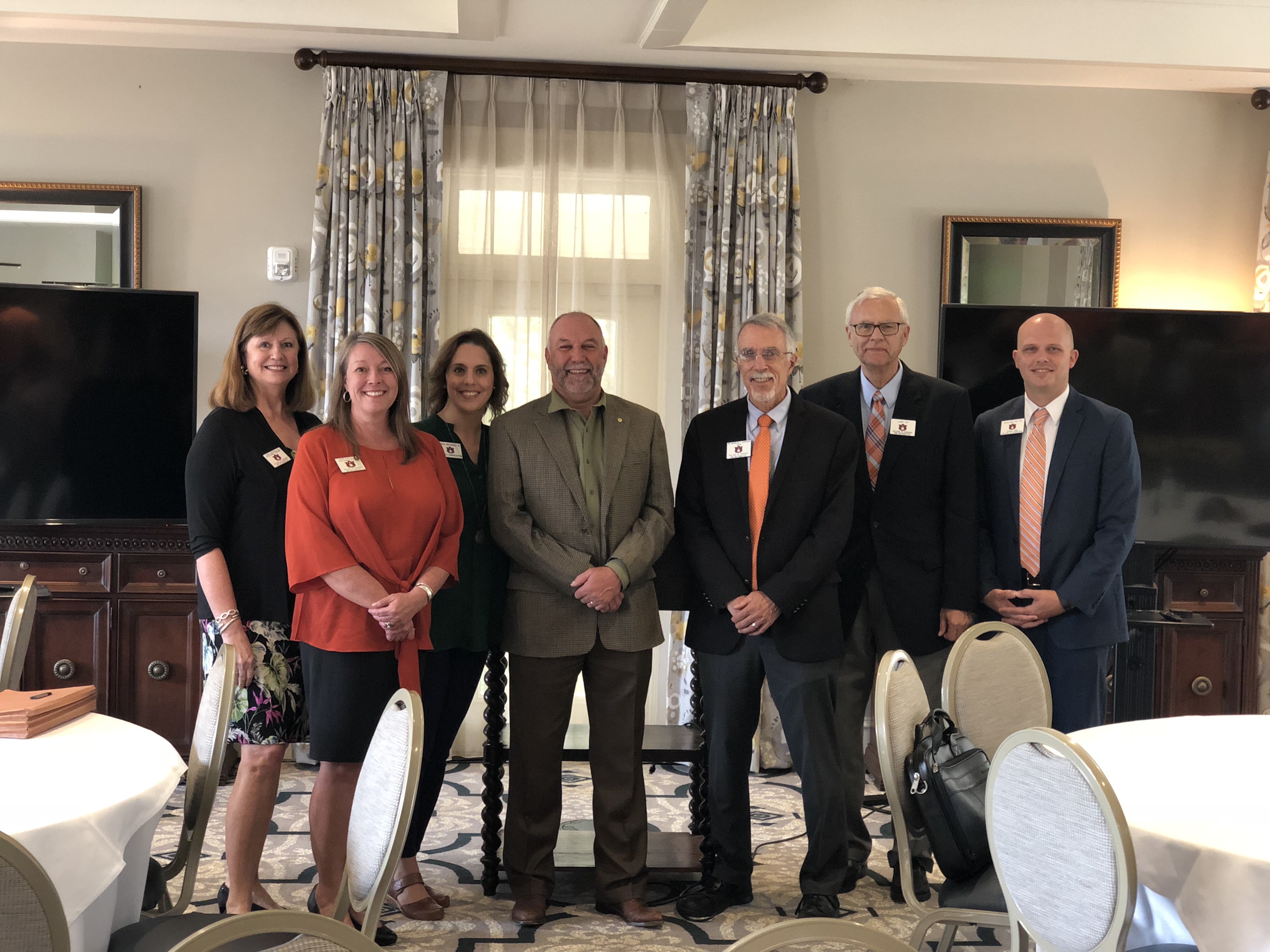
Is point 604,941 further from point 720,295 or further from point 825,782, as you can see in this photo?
point 720,295

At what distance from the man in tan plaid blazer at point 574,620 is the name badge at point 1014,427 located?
117cm

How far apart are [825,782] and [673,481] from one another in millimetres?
2440

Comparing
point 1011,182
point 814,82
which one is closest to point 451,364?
point 814,82

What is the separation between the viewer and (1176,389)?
4.65m

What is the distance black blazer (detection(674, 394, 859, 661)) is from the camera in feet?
9.98

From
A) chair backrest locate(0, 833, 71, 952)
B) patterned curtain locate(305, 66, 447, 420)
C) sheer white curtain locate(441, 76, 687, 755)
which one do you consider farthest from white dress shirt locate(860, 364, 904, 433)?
chair backrest locate(0, 833, 71, 952)

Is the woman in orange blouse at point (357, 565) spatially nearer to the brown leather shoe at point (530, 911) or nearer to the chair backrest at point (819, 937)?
the brown leather shoe at point (530, 911)

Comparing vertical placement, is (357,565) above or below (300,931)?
above

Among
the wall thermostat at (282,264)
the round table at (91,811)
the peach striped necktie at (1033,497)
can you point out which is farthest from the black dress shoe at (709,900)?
the wall thermostat at (282,264)

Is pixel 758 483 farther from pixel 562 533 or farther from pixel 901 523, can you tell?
pixel 562 533

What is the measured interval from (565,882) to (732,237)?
2.90 m

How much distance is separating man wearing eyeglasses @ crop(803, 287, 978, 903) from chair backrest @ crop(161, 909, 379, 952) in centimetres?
231

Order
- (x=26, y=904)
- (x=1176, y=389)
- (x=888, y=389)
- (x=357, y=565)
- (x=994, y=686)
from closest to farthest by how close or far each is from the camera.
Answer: (x=26, y=904), (x=994, y=686), (x=357, y=565), (x=888, y=389), (x=1176, y=389)

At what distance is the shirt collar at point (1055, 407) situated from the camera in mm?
3373
